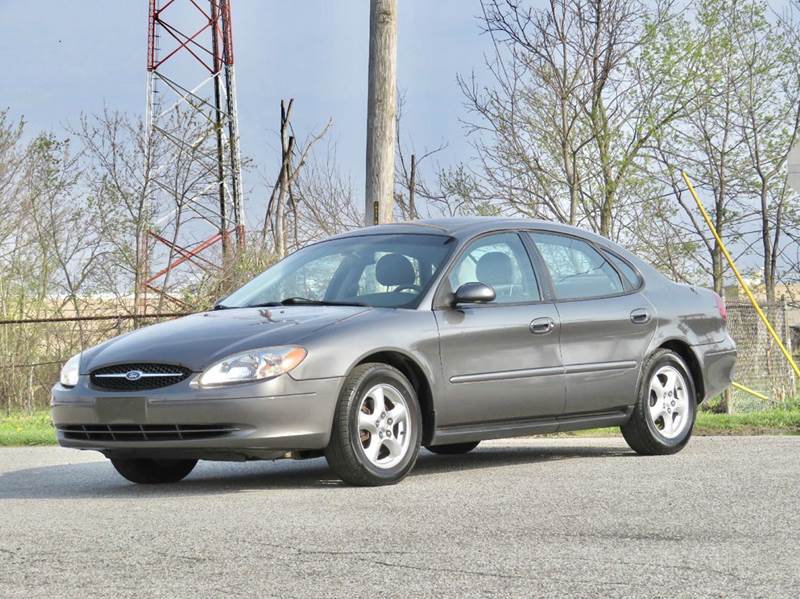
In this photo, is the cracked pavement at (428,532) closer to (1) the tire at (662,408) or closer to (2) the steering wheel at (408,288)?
(1) the tire at (662,408)

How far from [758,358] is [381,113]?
5786mm

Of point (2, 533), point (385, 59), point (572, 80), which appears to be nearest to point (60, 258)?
point (572, 80)

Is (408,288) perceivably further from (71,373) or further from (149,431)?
(71,373)

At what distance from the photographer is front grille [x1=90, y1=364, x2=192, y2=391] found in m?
7.64

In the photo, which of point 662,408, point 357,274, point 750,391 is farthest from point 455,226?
point 750,391

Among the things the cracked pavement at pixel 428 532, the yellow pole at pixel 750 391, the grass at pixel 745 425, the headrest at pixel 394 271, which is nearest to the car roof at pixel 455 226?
the headrest at pixel 394 271

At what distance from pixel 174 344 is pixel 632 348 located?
3.34 m

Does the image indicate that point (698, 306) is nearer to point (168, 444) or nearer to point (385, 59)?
point (168, 444)

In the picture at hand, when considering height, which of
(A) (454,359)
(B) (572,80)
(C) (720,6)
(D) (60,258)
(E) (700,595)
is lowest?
(E) (700,595)

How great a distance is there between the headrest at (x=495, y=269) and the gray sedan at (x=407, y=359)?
0.03 ft

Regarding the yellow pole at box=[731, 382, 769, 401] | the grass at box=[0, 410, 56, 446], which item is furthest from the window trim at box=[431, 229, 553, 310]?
the yellow pole at box=[731, 382, 769, 401]

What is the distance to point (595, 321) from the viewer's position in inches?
368

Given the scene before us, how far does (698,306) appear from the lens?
33.5 ft

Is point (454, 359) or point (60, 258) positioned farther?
point (60, 258)
